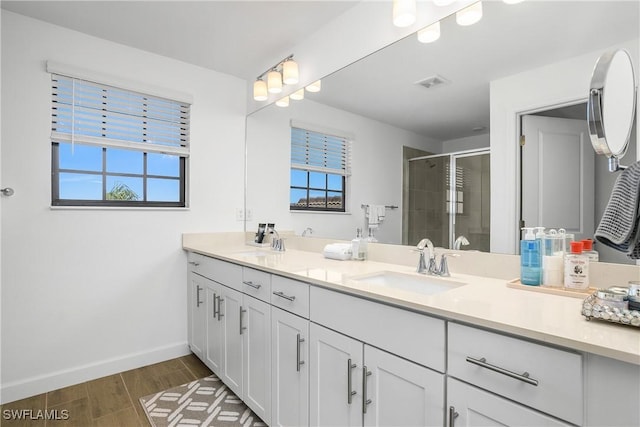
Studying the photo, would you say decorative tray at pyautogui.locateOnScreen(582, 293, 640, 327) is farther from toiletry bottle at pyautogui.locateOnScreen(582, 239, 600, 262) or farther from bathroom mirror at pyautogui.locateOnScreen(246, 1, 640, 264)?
bathroom mirror at pyautogui.locateOnScreen(246, 1, 640, 264)

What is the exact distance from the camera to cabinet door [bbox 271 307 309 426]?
138 cm

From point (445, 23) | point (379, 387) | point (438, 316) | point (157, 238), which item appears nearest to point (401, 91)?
point (445, 23)

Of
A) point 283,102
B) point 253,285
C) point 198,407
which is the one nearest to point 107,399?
→ point 198,407

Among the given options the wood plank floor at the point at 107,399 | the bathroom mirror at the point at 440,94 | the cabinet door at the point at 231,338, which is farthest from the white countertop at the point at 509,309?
the wood plank floor at the point at 107,399

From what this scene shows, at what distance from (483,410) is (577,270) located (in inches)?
22.1

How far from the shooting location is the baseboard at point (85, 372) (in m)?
1.94

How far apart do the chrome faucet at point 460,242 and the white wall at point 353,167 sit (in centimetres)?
34

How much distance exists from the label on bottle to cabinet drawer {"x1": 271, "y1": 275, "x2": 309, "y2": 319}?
931 mm

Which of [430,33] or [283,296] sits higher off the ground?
[430,33]

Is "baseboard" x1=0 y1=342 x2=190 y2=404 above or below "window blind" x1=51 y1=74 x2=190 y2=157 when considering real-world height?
below

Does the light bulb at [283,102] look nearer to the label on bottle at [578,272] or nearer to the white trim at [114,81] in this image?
the white trim at [114,81]

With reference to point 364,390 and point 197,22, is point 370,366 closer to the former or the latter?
point 364,390

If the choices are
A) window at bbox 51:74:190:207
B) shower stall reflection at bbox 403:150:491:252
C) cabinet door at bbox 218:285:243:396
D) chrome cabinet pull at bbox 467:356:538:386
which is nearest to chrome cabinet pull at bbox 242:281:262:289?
cabinet door at bbox 218:285:243:396

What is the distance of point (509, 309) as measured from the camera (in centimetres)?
90
